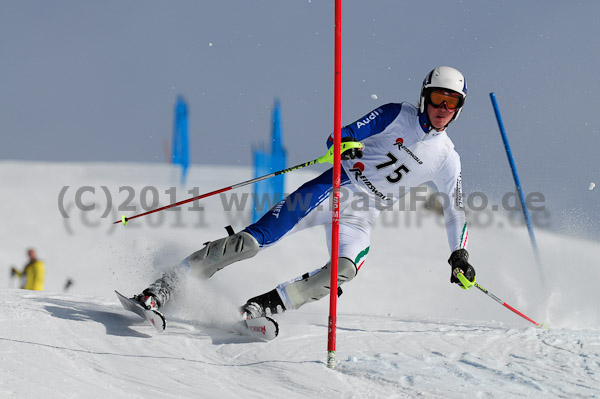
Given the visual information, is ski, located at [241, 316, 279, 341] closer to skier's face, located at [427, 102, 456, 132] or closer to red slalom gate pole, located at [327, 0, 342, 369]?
red slalom gate pole, located at [327, 0, 342, 369]

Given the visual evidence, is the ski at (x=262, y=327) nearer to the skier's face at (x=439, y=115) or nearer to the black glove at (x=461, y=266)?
the black glove at (x=461, y=266)

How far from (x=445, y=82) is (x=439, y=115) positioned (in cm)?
22

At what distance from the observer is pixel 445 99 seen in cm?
412

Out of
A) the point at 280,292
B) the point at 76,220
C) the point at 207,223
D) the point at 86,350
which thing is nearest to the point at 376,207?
the point at 280,292

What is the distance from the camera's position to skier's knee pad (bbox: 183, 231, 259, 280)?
3996 mm

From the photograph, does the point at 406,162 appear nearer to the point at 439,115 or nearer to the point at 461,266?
the point at 439,115

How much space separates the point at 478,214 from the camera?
16312 millimetres

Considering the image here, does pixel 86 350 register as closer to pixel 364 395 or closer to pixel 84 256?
pixel 364 395

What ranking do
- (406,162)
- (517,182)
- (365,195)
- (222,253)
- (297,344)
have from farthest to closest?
(517,182), (365,195), (406,162), (222,253), (297,344)

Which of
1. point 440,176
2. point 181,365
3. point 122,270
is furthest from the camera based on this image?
point 122,270

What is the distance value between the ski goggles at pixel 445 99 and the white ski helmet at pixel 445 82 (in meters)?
0.03

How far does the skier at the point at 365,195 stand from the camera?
403cm

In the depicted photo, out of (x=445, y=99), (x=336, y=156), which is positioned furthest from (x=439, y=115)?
(x=336, y=156)

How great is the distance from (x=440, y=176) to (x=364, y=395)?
2.00 meters
